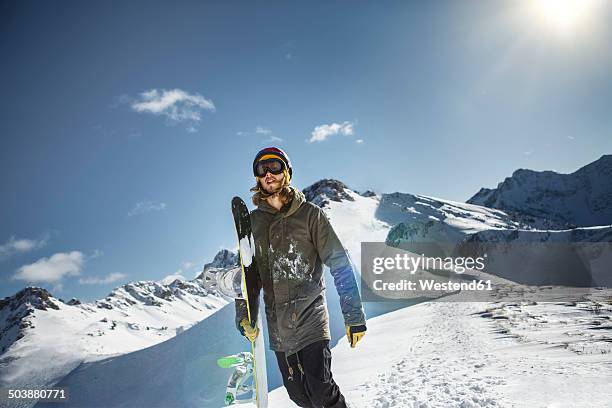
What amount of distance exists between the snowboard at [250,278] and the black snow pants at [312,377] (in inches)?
17.4

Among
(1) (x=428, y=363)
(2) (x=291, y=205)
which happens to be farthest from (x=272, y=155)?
(1) (x=428, y=363)

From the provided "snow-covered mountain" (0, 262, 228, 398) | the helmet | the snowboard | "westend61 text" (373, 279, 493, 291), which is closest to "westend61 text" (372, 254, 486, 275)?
"westend61 text" (373, 279, 493, 291)

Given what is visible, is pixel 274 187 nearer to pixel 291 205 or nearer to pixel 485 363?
pixel 291 205

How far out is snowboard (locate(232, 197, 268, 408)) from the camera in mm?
3266

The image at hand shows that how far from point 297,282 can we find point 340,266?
1.23 feet

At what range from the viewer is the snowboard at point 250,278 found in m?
3.27

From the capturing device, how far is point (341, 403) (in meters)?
2.78

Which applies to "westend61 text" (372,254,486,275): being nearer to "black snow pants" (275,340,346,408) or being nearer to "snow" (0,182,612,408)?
"snow" (0,182,612,408)

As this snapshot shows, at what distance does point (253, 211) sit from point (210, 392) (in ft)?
36.3

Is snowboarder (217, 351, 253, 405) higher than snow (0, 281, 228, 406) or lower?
higher

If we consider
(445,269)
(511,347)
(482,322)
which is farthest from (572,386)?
(445,269)

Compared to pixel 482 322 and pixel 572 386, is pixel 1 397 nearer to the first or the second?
pixel 482 322

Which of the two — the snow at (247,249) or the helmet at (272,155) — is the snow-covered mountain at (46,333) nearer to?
the snow at (247,249)

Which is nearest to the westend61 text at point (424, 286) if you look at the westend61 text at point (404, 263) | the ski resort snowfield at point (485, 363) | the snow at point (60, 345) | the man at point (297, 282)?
the westend61 text at point (404, 263)
